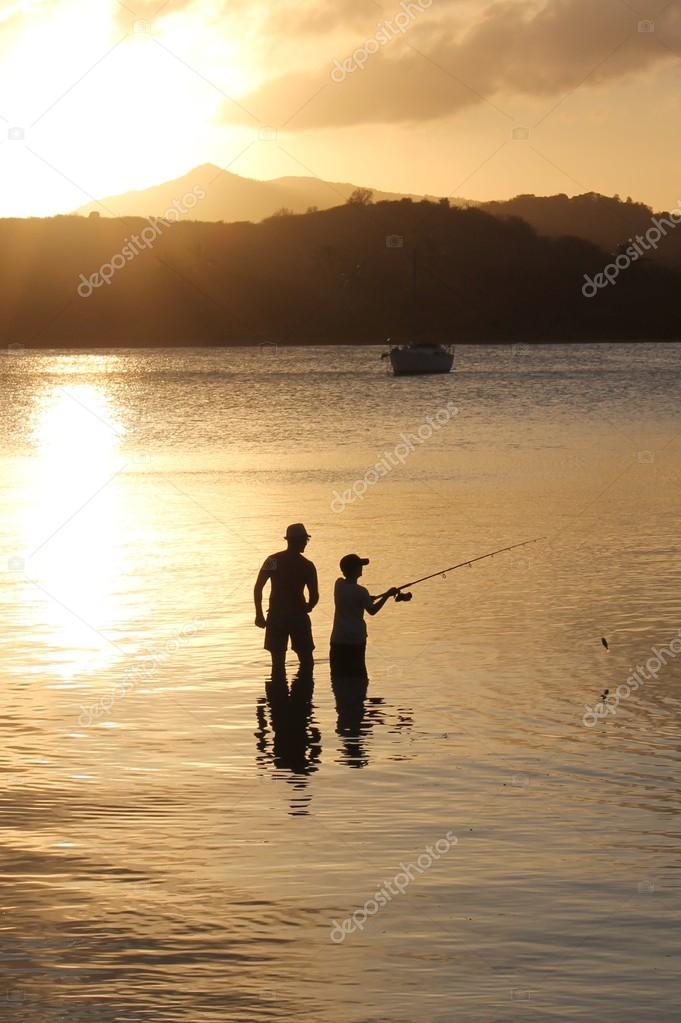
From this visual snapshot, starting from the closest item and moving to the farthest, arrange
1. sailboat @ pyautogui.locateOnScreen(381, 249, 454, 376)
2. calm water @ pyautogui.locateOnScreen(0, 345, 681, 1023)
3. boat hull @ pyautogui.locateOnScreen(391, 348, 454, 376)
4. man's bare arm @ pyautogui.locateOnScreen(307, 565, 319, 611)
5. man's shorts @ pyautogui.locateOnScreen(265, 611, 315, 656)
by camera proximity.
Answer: calm water @ pyautogui.locateOnScreen(0, 345, 681, 1023)
man's bare arm @ pyautogui.locateOnScreen(307, 565, 319, 611)
man's shorts @ pyautogui.locateOnScreen(265, 611, 315, 656)
boat hull @ pyautogui.locateOnScreen(391, 348, 454, 376)
sailboat @ pyautogui.locateOnScreen(381, 249, 454, 376)

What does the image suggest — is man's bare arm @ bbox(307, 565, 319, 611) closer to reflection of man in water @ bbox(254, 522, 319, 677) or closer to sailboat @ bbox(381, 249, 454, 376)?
reflection of man in water @ bbox(254, 522, 319, 677)

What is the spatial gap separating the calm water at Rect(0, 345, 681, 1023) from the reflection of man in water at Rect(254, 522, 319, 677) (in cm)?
44

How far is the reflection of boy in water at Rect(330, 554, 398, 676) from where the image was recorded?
1428 centimetres

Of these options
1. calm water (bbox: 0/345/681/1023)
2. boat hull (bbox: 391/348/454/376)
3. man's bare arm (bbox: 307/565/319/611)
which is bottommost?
calm water (bbox: 0/345/681/1023)

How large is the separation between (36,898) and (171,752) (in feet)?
11.4

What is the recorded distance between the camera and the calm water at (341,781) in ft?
24.9

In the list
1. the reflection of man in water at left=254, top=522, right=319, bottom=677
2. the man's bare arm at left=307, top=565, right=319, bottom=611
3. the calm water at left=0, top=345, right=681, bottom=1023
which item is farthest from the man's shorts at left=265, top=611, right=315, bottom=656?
the calm water at left=0, top=345, right=681, bottom=1023

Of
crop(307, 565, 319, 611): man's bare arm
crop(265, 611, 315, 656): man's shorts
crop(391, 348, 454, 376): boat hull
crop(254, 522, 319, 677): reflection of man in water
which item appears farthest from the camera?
crop(391, 348, 454, 376): boat hull

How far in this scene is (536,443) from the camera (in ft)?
176

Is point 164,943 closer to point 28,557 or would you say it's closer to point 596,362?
point 28,557

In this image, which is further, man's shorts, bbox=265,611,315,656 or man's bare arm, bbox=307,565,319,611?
man's shorts, bbox=265,611,315,656

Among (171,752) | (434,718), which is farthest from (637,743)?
(171,752)

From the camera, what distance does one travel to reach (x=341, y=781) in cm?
1113

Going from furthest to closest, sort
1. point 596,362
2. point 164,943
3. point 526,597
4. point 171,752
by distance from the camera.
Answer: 1. point 596,362
2. point 526,597
3. point 171,752
4. point 164,943
